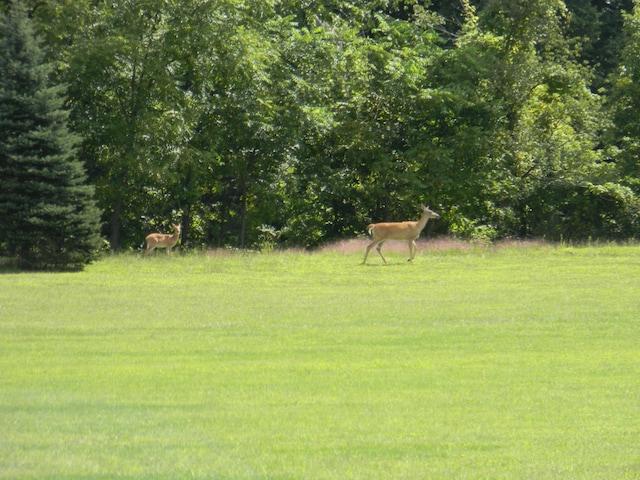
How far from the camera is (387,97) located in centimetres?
4041

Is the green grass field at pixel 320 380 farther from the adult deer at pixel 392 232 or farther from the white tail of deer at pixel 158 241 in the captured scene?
the white tail of deer at pixel 158 241

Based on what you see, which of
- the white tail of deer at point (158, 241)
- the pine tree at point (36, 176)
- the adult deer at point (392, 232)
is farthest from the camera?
the white tail of deer at point (158, 241)

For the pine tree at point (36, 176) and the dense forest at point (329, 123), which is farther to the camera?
the dense forest at point (329, 123)

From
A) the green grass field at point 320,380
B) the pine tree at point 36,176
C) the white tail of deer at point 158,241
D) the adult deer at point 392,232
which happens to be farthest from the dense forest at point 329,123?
the green grass field at point 320,380

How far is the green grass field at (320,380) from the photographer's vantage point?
799 centimetres

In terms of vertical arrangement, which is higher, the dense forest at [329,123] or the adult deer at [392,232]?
the dense forest at [329,123]

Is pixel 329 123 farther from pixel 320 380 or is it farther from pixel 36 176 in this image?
pixel 320 380

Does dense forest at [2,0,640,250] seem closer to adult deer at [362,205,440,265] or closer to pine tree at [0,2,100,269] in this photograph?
pine tree at [0,2,100,269]

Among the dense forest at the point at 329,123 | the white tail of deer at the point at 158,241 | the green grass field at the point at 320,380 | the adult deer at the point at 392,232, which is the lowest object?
the white tail of deer at the point at 158,241

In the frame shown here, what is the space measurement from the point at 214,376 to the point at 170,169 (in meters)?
23.7

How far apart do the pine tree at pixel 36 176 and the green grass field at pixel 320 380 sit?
448 cm

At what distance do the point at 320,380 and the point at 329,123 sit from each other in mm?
26614

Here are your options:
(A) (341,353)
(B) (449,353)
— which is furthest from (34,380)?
(B) (449,353)

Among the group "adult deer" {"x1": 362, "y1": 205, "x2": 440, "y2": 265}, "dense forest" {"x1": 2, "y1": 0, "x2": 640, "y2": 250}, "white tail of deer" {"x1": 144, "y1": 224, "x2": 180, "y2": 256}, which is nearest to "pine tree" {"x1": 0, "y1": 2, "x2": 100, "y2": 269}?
"white tail of deer" {"x1": 144, "y1": 224, "x2": 180, "y2": 256}
